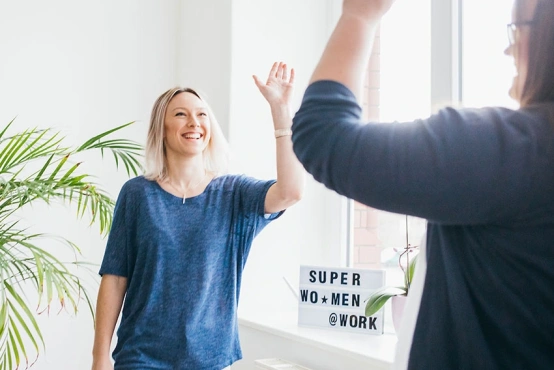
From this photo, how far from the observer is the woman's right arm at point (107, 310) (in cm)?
185

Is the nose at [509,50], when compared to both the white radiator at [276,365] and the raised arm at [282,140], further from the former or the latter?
the white radiator at [276,365]

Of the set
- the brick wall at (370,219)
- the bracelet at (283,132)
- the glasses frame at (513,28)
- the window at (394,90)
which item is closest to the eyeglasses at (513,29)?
the glasses frame at (513,28)

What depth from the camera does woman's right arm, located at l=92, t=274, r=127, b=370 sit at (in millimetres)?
1854

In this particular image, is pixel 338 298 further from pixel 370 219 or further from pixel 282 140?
pixel 282 140

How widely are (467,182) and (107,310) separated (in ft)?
5.06

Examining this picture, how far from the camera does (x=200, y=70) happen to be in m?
3.00

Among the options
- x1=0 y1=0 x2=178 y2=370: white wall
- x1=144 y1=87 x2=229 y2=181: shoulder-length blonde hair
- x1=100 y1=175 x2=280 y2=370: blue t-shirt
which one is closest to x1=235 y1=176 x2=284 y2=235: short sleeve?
x1=100 y1=175 x2=280 y2=370: blue t-shirt

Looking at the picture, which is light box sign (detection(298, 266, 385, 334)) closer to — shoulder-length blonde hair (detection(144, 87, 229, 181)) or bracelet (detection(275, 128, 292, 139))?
shoulder-length blonde hair (detection(144, 87, 229, 181))

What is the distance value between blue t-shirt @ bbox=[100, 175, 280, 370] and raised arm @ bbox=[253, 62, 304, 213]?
0.26 feet

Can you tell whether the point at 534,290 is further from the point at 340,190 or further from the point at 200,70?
the point at 200,70

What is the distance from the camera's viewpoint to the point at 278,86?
5.22ft

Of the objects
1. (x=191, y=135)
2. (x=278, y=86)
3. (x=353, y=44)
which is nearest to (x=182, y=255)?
(x=191, y=135)

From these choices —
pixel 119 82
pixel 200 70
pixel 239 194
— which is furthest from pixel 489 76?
pixel 119 82

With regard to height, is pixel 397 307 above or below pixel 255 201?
below
